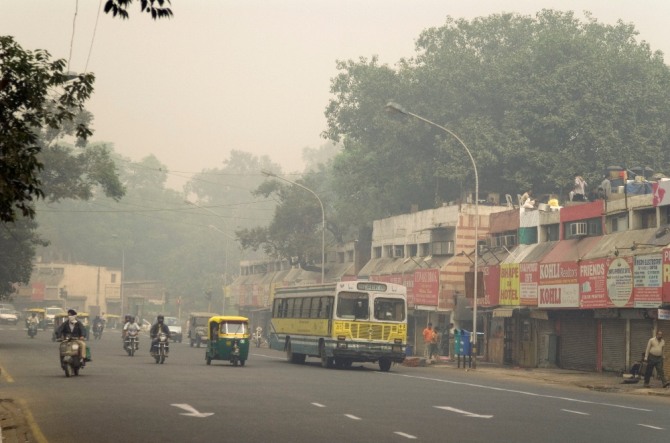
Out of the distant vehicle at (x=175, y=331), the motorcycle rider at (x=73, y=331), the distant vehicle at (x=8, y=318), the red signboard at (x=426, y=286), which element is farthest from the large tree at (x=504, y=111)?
the motorcycle rider at (x=73, y=331)

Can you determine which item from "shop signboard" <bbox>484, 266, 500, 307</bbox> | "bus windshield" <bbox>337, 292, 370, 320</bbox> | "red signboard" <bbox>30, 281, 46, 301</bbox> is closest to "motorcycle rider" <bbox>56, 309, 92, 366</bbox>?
"bus windshield" <bbox>337, 292, 370, 320</bbox>

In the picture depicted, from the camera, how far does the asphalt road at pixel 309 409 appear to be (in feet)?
54.3

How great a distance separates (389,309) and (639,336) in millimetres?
9178

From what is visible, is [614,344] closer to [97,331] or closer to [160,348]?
[160,348]

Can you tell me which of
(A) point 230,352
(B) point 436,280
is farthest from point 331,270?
(A) point 230,352

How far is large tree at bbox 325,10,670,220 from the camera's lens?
6975 cm

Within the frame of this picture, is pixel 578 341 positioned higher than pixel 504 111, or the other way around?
pixel 504 111

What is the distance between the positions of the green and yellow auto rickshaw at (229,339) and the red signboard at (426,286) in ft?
67.7

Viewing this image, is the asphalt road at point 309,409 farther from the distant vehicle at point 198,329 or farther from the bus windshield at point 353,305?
the distant vehicle at point 198,329

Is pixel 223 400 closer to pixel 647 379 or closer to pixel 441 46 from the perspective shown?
pixel 647 379

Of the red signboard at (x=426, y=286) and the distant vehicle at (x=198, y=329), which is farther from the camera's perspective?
the distant vehicle at (x=198, y=329)

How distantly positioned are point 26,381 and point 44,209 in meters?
123

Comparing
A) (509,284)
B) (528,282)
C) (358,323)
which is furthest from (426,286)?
(358,323)

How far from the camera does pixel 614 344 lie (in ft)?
139
